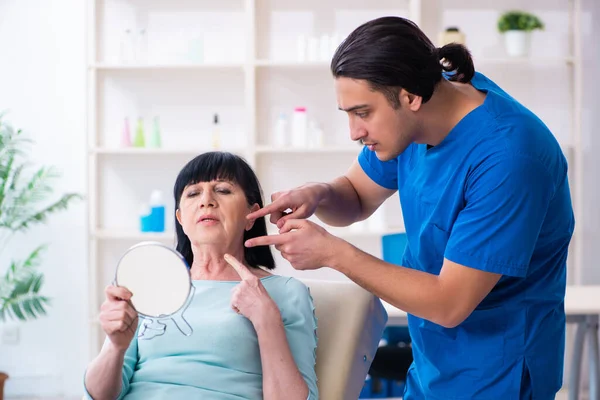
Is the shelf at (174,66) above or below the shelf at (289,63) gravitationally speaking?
below

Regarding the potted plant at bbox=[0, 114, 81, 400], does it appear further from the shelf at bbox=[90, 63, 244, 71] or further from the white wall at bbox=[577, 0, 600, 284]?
the white wall at bbox=[577, 0, 600, 284]

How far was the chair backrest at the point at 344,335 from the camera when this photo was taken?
1722 mm

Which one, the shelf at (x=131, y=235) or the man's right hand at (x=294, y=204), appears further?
the shelf at (x=131, y=235)

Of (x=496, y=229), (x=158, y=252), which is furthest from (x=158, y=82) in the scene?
(x=496, y=229)

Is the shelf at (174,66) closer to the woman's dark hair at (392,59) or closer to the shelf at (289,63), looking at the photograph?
the shelf at (289,63)

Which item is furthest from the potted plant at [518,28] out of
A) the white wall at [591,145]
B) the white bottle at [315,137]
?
the white bottle at [315,137]

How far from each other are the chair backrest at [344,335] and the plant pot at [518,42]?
2.28m

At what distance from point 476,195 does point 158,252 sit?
1.92 ft

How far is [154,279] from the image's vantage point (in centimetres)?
140

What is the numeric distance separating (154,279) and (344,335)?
21.8 inches

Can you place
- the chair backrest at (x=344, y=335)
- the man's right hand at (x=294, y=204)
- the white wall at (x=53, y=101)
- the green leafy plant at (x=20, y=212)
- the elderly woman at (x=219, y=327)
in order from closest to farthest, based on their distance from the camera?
the elderly woman at (x=219, y=327)
the man's right hand at (x=294, y=204)
the chair backrest at (x=344, y=335)
the green leafy plant at (x=20, y=212)
the white wall at (x=53, y=101)

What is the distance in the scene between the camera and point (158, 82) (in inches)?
153

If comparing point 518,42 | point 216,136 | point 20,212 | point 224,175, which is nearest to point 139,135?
point 216,136

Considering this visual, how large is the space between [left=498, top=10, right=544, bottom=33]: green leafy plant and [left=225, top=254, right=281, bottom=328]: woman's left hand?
260cm
